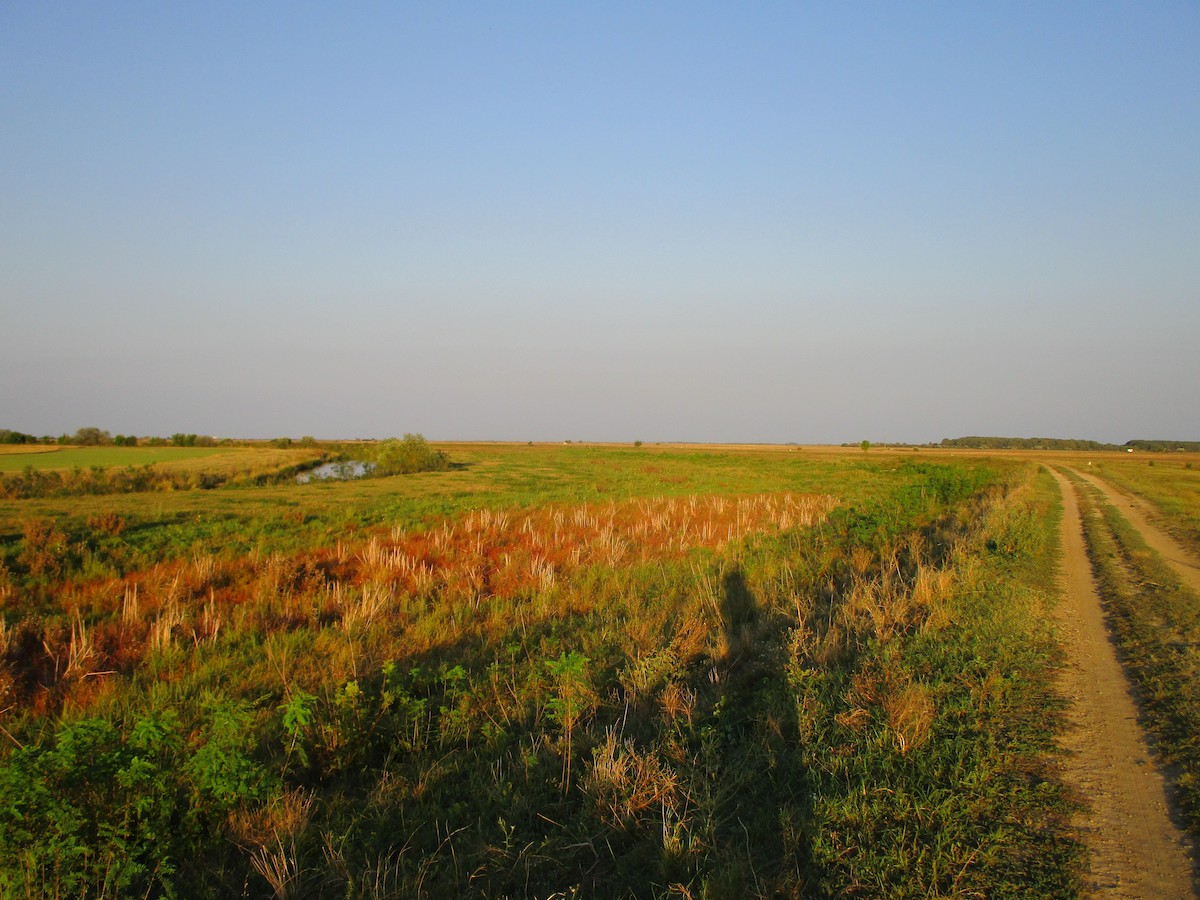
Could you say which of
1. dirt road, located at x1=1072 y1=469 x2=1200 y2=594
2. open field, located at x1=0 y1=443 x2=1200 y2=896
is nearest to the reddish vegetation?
open field, located at x1=0 y1=443 x2=1200 y2=896

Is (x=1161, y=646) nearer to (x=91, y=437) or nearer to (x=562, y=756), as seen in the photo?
(x=562, y=756)

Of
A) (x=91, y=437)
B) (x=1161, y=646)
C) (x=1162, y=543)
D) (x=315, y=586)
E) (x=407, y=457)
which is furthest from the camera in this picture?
(x=91, y=437)

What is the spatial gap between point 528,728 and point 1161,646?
700 centimetres

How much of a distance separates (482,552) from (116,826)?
11006mm

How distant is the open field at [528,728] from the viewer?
3.51 meters

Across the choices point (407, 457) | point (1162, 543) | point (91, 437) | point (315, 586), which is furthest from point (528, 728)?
point (91, 437)

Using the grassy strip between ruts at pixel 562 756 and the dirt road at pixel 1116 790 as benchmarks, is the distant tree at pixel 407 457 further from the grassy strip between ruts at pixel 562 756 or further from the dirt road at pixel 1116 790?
the dirt road at pixel 1116 790

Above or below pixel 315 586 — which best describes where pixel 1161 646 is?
above

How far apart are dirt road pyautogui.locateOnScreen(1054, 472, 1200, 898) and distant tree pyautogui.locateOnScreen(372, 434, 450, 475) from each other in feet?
156

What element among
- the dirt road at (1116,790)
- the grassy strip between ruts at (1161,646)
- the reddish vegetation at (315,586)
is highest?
the grassy strip between ruts at (1161,646)

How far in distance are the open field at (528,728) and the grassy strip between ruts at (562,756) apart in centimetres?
3

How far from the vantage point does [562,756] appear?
5039mm

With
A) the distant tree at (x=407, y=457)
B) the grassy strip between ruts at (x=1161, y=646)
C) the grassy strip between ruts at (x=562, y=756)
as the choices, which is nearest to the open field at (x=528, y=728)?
the grassy strip between ruts at (x=562, y=756)

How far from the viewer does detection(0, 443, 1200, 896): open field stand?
3.51m
